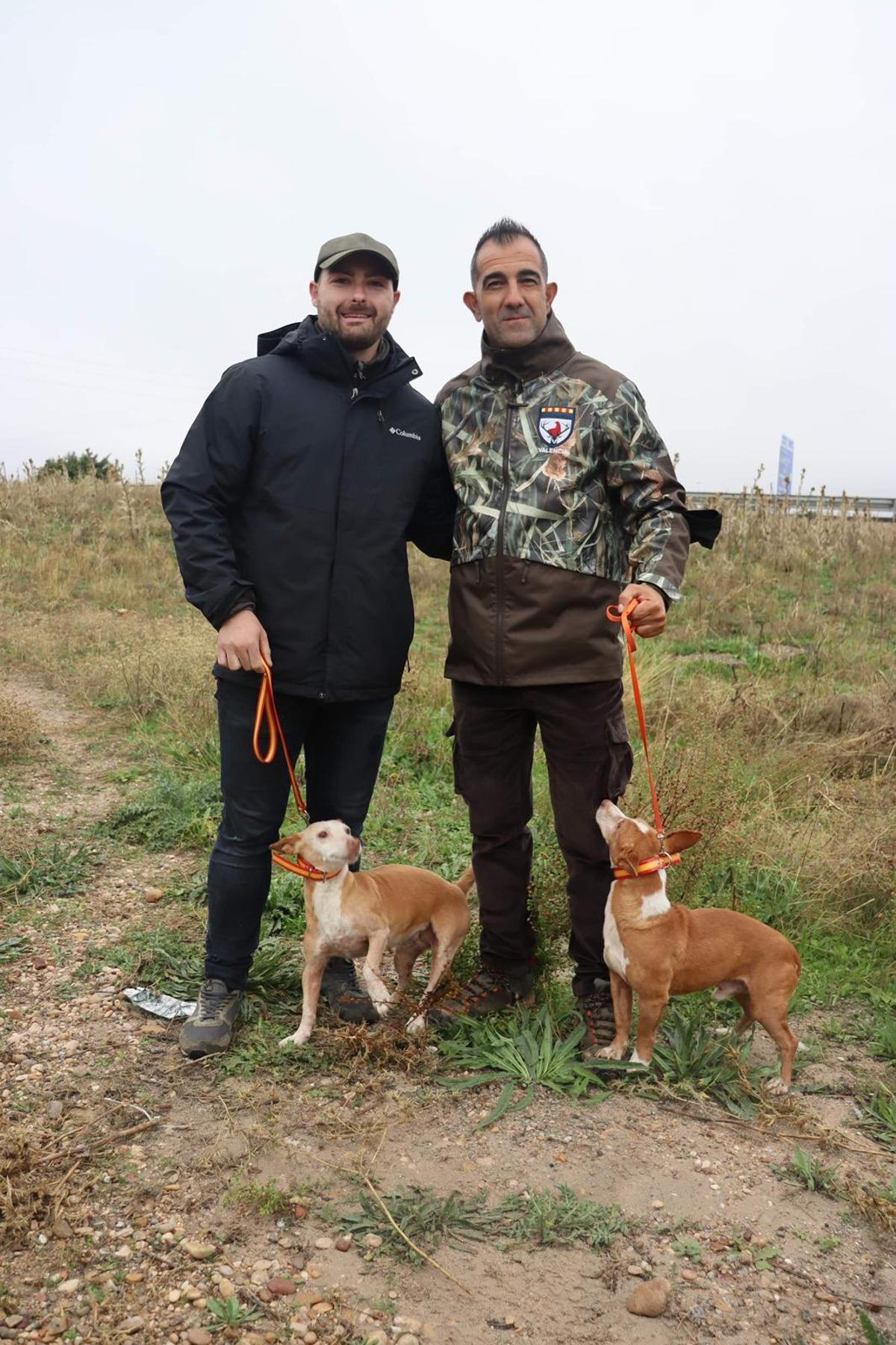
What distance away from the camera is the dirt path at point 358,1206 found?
235 centimetres

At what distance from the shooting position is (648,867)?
3182mm

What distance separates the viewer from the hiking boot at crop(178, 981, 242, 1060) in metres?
3.46

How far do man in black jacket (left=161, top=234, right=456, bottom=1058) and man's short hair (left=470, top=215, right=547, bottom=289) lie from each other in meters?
0.31

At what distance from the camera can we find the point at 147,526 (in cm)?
1611

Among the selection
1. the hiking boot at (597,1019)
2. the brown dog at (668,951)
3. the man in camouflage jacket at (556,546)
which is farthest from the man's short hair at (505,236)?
the hiking boot at (597,1019)

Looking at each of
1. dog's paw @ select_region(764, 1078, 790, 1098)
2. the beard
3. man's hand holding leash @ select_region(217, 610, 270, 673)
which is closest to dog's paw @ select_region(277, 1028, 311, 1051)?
man's hand holding leash @ select_region(217, 610, 270, 673)

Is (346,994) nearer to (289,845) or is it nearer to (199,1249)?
(289,845)

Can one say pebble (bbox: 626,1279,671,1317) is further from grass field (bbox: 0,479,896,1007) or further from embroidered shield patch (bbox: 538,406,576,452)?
embroidered shield patch (bbox: 538,406,576,452)

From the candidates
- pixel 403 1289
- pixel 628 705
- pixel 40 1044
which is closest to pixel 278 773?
pixel 40 1044

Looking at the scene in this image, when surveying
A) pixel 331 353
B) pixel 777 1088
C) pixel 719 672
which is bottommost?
pixel 777 1088

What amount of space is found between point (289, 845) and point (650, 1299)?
1705 mm

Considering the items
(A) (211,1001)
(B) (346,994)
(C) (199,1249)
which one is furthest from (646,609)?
(C) (199,1249)

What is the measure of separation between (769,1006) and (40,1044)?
2503mm

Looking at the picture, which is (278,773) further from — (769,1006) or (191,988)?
(769,1006)
